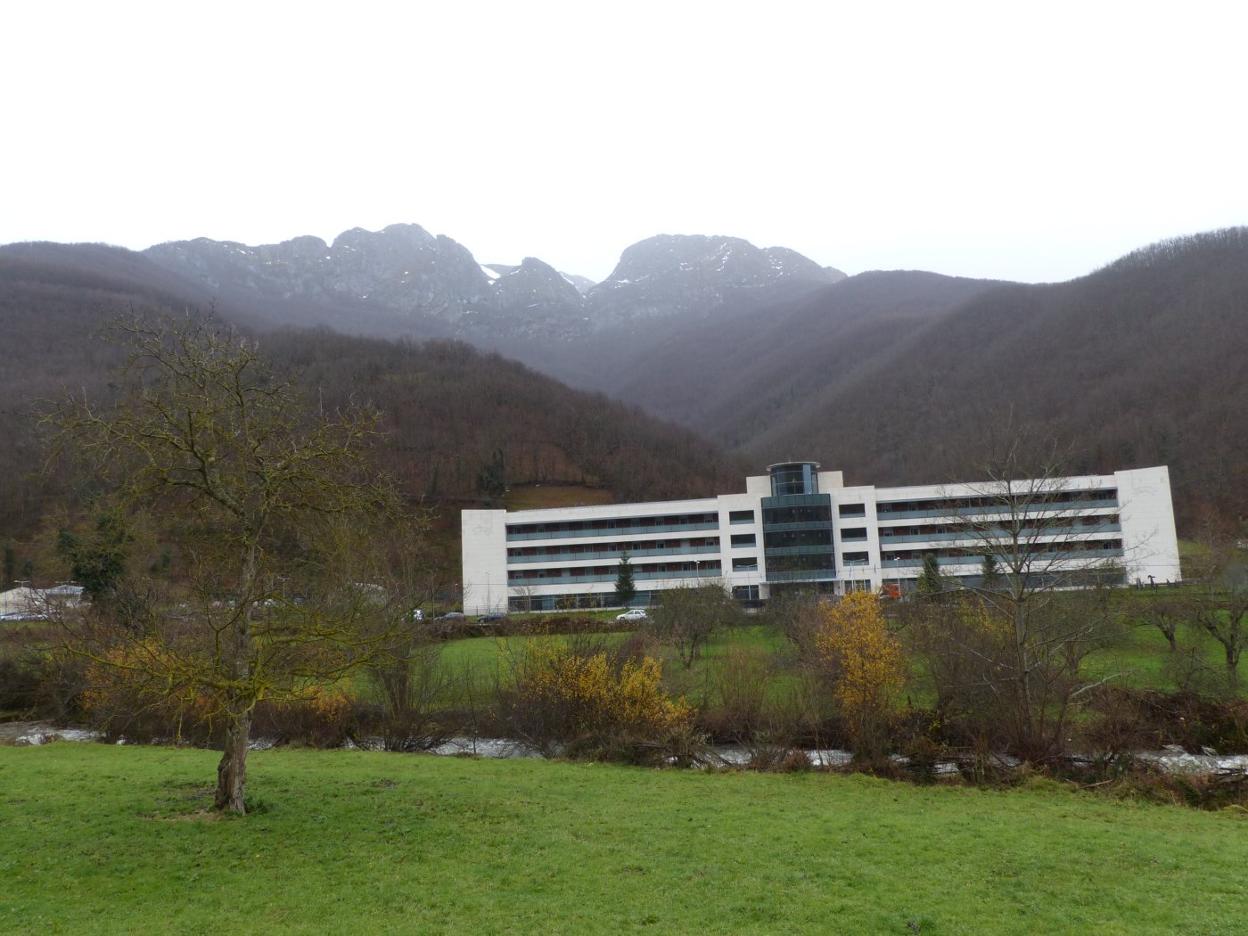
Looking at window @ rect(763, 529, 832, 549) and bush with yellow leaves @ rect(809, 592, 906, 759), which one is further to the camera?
window @ rect(763, 529, 832, 549)

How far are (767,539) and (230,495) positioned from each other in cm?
7142

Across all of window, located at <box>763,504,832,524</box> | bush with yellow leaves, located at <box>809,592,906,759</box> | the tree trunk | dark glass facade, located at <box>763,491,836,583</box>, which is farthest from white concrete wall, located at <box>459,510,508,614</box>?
the tree trunk

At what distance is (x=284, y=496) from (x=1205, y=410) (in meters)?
153

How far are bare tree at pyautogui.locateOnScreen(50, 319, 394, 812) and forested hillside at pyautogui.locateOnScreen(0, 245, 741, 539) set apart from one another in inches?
4194

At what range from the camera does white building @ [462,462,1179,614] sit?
247 ft

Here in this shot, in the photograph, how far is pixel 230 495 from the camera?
15617mm

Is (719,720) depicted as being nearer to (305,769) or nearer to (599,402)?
(305,769)

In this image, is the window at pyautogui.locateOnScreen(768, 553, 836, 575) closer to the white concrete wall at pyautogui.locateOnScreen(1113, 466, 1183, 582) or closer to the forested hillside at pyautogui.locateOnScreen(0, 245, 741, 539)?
the white concrete wall at pyautogui.locateOnScreen(1113, 466, 1183, 582)

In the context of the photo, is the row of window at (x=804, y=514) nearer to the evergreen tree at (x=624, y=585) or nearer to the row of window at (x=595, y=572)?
the row of window at (x=595, y=572)

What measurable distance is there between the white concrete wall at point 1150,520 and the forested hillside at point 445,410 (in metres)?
76.0

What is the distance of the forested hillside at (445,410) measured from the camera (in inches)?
5325

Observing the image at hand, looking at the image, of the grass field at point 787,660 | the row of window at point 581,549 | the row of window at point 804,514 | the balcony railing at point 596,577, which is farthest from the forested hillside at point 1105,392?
the grass field at point 787,660

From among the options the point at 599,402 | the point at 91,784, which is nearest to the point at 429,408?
the point at 599,402

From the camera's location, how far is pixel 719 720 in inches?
1205
